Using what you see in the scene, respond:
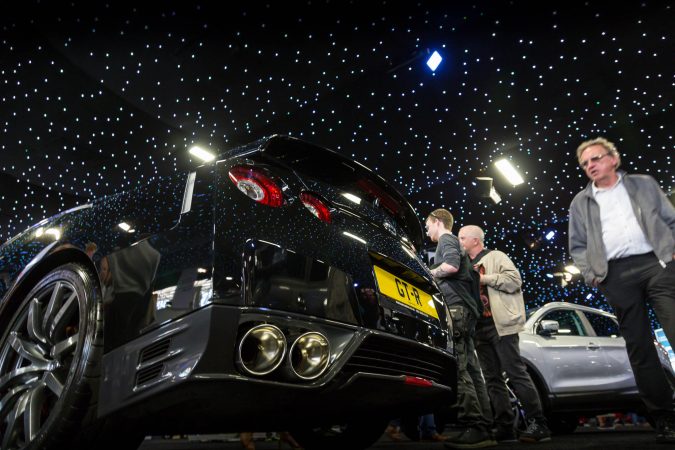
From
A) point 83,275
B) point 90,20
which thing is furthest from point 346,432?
point 90,20

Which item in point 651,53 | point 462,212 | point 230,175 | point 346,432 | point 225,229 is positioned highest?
point 462,212

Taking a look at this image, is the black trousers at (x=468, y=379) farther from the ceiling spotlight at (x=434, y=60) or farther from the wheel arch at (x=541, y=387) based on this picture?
the ceiling spotlight at (x=434, y=60)

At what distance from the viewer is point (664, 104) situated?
795 cm

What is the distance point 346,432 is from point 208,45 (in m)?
5.36

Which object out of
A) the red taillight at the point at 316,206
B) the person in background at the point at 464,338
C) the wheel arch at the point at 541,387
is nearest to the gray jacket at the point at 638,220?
the person in background at the point at 464,338

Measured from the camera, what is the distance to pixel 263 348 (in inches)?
58.4

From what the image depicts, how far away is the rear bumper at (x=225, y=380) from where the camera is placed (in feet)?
4.56

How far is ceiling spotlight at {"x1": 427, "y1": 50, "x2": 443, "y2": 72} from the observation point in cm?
662

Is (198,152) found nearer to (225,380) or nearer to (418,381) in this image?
(418,381)

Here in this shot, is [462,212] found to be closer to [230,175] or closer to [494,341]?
[494,341]

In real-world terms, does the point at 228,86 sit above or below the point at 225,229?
above

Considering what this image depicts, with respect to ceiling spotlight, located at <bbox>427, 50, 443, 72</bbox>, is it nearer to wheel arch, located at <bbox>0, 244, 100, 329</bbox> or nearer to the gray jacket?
the gray jacket

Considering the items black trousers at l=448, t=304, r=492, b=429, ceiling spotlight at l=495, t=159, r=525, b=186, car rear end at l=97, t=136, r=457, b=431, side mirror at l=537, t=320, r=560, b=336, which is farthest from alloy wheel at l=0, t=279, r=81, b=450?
ceiling spotlight at l=495, t=159, r=525, b=186

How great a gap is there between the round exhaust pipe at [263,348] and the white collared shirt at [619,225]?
241cm
